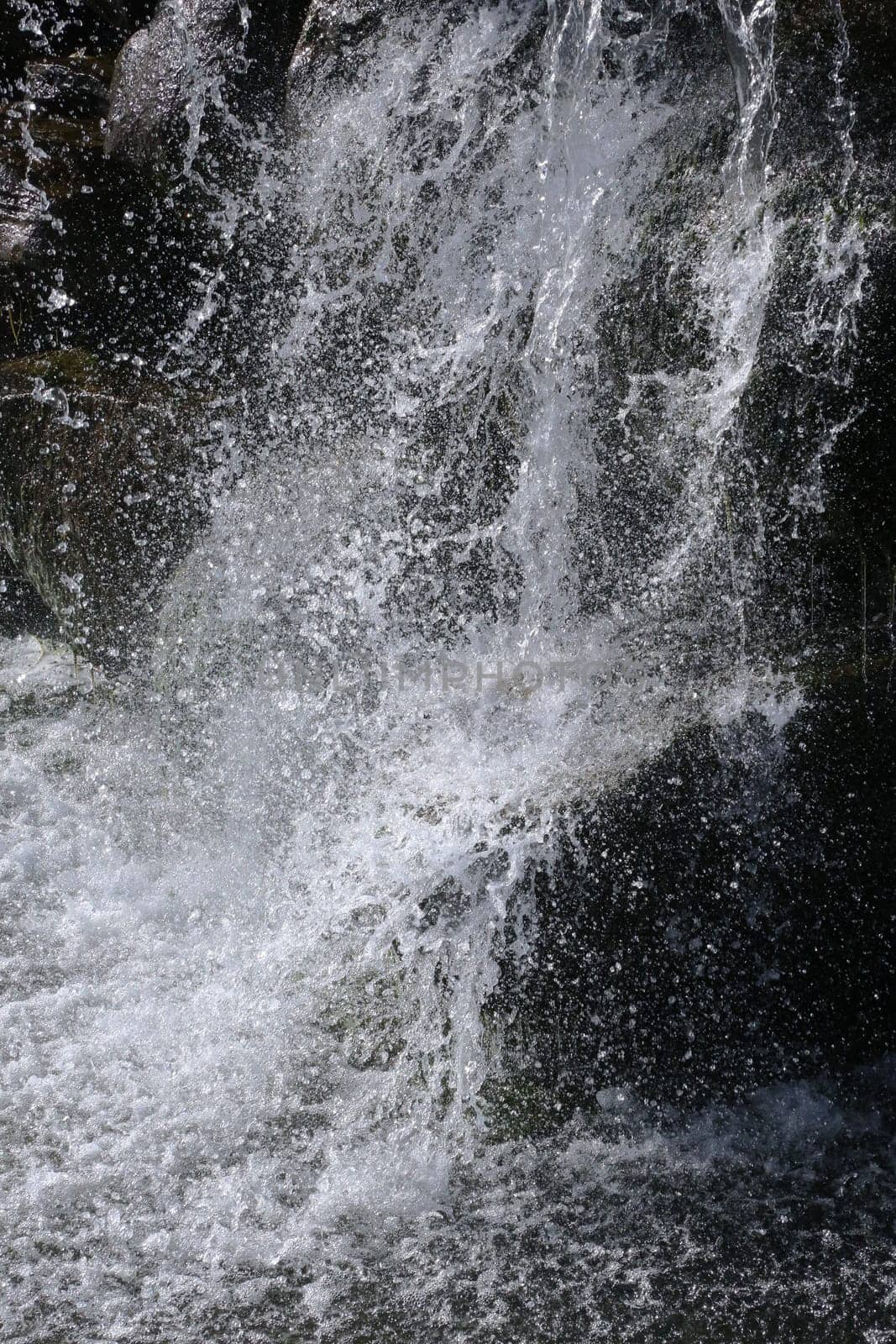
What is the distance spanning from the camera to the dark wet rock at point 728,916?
2557 mm

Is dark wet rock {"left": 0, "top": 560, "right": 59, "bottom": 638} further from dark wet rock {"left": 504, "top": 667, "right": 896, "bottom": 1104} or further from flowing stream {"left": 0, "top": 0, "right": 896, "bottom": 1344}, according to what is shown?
dark wet rock {"left": 504, "top": 667, "right": 896, "bottom": 1104}

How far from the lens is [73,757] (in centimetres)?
390

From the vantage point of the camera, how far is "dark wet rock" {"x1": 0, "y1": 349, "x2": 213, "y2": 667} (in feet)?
11.8

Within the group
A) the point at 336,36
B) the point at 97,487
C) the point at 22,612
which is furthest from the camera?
the point at 22,612

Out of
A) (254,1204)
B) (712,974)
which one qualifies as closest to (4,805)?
(254,1204)

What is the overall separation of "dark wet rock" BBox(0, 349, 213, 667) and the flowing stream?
6.2 inches

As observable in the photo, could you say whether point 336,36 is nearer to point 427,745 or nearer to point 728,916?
point 427,745

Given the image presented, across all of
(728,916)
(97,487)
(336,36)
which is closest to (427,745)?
(728,916)

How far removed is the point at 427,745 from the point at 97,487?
5.26ft

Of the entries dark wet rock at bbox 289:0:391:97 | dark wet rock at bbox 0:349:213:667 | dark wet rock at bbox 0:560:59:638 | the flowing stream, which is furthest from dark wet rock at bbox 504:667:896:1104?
dark wet rock at bbox 0:560:59:638

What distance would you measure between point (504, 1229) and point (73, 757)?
2493 millimetres

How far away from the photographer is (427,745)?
3148mm

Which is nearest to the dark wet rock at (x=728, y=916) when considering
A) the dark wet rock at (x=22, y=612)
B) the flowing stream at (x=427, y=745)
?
the flowing stream at (x=427, y=745)

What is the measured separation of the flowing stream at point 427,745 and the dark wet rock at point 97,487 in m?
0.16
